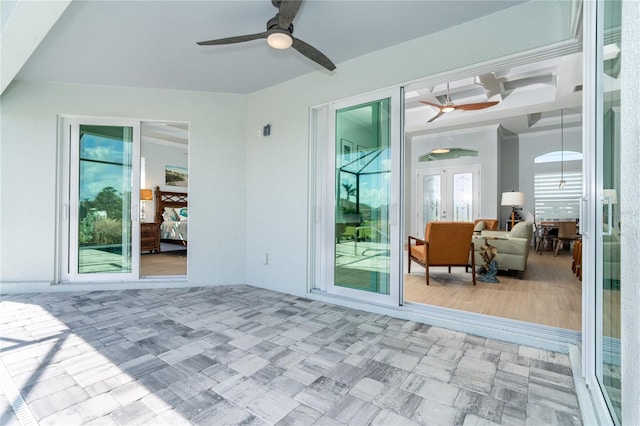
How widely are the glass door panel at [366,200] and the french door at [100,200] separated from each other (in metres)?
2.78

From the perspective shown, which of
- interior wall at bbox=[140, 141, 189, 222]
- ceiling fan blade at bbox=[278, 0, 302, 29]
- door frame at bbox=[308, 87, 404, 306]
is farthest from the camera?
interior wall at bbox=[140, 141, 189, 222]

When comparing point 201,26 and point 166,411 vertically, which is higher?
point 201,26

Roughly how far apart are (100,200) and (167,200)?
11.5 feet

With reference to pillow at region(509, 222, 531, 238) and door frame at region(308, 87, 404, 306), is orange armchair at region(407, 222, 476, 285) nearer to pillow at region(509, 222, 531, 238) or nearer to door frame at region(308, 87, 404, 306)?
pillow at region(509, 222, 531, 238)

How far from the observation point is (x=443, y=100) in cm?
590

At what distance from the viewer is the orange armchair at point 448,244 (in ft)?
12.8

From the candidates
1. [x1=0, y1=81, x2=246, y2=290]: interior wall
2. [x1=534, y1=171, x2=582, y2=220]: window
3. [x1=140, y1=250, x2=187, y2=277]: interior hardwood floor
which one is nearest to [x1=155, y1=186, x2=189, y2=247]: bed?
[x1=140, y1=250, x2=187, y2=277]: interior hardwood floor

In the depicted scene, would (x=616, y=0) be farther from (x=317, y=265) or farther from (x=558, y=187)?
(x=558, y=187)

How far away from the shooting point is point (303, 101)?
3572mm

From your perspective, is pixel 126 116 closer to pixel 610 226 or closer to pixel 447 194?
pixel 610 226

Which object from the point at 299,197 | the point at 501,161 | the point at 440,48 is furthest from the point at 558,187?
the point at 299,197

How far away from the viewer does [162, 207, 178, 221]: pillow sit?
7121 millimetres

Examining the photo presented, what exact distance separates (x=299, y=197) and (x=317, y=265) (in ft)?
2.79

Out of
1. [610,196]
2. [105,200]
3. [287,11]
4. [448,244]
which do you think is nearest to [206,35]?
[287,11]
